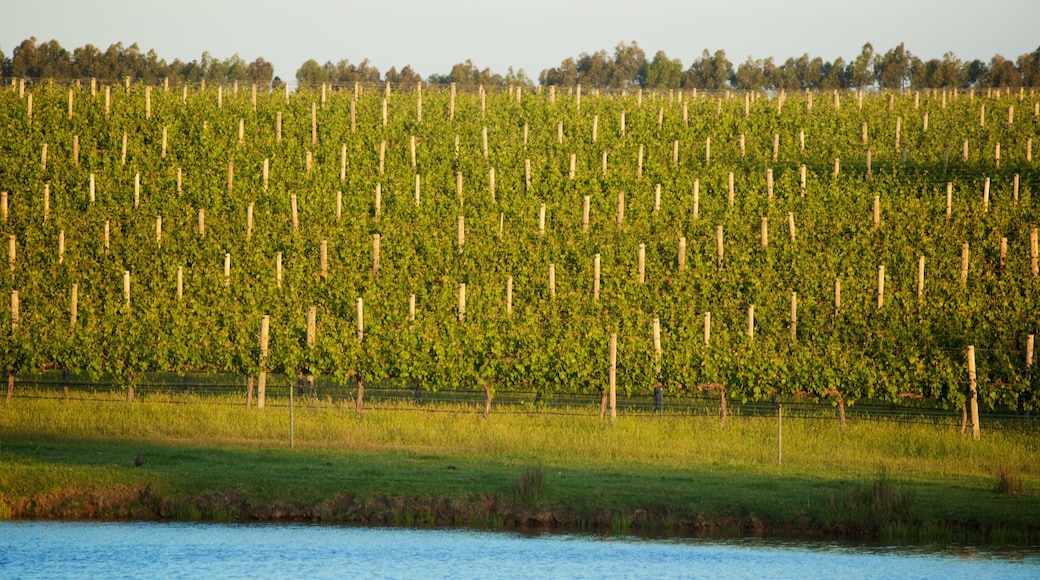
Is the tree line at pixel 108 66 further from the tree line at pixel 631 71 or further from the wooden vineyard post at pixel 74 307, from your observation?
the wooden vineyard post at pixel 74 307

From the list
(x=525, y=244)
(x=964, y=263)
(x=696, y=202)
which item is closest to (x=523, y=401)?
(x=525, y=244)

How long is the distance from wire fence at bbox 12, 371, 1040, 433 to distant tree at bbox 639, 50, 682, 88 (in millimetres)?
86201

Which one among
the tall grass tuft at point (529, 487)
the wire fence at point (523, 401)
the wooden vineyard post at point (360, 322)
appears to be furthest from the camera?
the wooden vineyard post at point (360, 322)

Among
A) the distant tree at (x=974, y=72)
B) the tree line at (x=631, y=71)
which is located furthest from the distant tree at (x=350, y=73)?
the distant tree at (x=974, y=72)

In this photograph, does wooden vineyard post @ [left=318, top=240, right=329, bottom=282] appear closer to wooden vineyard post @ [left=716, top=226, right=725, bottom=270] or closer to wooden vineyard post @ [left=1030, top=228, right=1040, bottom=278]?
wooden vineyard post @ [left=716, top=226, right=725, bottom=270]

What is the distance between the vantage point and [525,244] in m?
41.8

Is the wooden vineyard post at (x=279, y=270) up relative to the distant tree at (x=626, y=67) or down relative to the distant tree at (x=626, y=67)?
down

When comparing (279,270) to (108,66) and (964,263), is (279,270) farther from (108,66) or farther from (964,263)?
(108,66)

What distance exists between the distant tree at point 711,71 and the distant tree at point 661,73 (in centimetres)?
142

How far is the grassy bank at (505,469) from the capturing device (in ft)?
74.5

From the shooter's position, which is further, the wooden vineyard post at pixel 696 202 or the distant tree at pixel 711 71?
the distant tree at pixel 711 71

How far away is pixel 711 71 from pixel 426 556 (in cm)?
11377

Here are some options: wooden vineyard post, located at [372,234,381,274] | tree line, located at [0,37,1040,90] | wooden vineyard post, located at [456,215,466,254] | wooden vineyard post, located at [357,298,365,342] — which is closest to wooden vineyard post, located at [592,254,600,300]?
wooden vineyard post, located at [456,215,466,254]

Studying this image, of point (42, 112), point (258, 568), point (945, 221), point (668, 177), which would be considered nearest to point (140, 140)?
point (42, 112)
